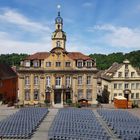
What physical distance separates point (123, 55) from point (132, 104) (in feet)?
335

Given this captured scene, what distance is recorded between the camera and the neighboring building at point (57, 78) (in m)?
67.9

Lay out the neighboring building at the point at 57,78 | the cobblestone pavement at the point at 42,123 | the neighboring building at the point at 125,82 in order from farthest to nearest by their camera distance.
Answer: the neighboring building at the point at 125,82, the neighboring building at the point at 57,78, the cobblestone pavement at the point at 42,123

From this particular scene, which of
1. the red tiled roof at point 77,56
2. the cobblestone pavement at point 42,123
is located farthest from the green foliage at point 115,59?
the cobblestone pavement at point 42,123

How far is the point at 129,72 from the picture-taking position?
74438 millimetres

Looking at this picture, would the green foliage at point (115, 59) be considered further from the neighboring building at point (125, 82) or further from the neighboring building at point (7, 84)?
the neighboring building at point (125, 82)

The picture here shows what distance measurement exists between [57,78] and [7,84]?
15.2m

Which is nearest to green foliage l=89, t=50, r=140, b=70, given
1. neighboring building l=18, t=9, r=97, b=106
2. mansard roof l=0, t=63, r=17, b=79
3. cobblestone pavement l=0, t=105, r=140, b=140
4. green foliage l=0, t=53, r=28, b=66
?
green foliage l=0, t=53, r=28, b=66

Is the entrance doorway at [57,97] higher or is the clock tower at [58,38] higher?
the clock tower at [58,38]

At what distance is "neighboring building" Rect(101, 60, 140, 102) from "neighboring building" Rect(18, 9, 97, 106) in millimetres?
7518

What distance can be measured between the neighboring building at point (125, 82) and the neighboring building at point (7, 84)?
23630mm

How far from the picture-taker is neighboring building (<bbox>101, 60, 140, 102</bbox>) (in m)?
74.3

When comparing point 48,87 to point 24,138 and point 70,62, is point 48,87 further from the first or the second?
point 24,138

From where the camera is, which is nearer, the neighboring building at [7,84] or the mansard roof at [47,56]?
the mansard roof at [47,56]

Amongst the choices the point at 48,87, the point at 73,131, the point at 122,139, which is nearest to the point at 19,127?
the point at 73,131
